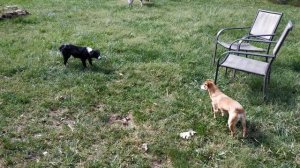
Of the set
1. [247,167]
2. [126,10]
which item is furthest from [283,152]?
[126,10]

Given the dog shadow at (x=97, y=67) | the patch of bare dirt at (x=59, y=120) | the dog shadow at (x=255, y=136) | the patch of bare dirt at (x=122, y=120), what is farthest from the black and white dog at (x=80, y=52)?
the dog shadow at (x=255, y=136)

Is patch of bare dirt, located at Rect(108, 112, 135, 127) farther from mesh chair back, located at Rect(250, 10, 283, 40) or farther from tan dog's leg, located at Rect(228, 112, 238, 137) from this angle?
mesh chair back, located at Rect(250, 10, 283, 40)

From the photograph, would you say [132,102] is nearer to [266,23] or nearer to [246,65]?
[246,65]

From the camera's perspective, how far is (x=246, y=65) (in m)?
5.79

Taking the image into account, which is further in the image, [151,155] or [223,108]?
[223,108]

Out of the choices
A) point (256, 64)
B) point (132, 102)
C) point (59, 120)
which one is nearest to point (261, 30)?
point (256, 64)

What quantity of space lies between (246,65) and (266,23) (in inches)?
65.4

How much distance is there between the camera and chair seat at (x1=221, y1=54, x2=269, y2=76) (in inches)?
221

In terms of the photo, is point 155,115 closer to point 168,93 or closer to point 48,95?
point 168,93

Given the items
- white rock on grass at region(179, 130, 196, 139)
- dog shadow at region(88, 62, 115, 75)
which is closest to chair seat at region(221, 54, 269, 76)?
white rock on grass at region(179, 130, 196, 139)

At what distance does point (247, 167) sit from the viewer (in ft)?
13.8

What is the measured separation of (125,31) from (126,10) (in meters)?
2.61

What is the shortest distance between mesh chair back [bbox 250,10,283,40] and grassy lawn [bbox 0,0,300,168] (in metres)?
0.77

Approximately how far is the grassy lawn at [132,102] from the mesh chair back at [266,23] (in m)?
0.77
